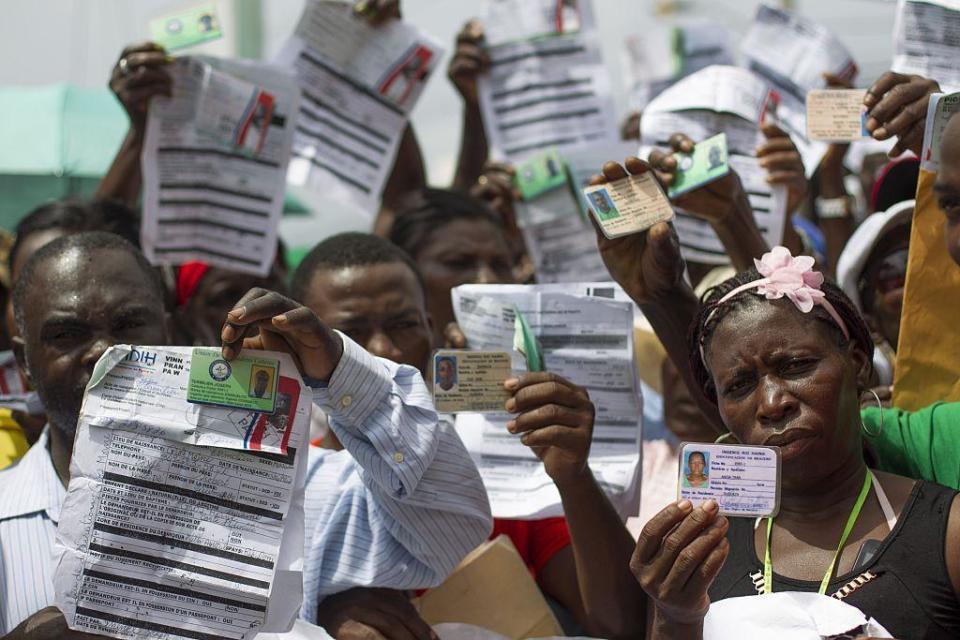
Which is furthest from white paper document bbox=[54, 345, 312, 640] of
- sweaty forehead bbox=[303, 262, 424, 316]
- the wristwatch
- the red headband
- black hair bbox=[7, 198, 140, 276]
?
the wristwatch

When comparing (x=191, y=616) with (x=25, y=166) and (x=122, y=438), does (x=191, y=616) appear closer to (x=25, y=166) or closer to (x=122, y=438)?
(x=122, y=438)

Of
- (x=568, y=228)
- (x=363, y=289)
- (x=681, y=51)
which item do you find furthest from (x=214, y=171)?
(x=681, y=51)

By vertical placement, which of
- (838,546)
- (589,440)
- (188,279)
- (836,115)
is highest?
(836,115)

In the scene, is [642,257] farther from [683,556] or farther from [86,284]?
[86,284]

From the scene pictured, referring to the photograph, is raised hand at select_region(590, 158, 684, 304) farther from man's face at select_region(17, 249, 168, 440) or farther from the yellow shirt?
the yellow shirt

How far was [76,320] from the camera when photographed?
309cm

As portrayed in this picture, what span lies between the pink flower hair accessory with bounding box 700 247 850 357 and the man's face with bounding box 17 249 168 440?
4.93ft

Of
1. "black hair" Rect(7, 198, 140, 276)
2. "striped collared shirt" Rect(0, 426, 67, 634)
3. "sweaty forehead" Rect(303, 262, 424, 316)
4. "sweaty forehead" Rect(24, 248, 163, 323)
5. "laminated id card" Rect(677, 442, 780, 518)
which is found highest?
"sweaty forehead" Rect(24, 248, 163, 323)

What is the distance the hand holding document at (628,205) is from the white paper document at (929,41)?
101cm

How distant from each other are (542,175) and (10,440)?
2068 millimetres

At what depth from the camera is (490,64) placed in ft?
15.8

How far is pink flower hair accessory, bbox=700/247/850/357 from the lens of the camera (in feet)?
8.92

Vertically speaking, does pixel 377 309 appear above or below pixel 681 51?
below

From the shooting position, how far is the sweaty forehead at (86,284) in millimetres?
3123
